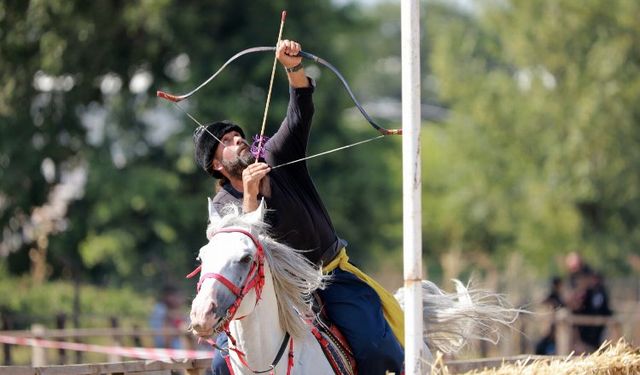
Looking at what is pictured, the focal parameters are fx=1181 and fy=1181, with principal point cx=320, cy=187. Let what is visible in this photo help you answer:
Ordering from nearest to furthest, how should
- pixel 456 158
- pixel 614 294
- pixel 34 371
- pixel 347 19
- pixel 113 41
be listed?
pixel 34 371 < pixel 113 41 < pixel 347 19 < pixel 456 158 < pixel 614 294

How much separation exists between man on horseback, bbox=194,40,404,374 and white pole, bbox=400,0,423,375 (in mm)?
1113

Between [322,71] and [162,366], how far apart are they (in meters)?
16.6

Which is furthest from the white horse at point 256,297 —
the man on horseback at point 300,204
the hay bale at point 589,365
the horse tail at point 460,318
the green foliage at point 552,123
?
the green foliage at point 552,123

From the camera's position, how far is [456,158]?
98.3ft

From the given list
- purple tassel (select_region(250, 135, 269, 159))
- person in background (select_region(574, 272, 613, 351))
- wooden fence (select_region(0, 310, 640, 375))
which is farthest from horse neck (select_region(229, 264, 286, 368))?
person in background (select_region(574, 272, 613, 351))

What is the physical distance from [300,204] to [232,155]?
48cm

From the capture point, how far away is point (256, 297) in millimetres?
6121

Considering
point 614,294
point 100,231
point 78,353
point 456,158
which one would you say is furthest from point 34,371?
point 614,294

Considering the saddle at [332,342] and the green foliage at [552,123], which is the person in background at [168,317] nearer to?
the saddle at [332,342]

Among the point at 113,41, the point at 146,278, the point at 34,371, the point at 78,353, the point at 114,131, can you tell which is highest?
the point at 113,41

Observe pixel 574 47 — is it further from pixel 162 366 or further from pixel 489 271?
pixel 162 366

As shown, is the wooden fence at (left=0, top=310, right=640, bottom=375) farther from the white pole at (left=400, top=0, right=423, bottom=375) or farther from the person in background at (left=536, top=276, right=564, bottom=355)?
the white pole at (left=400, top=0, right=423, bottom=375)

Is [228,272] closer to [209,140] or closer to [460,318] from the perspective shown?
[209,140]

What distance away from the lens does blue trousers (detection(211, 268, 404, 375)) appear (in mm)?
6844
